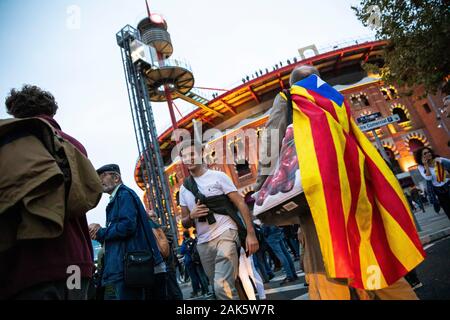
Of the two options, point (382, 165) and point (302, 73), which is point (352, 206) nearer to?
point (382, 165)

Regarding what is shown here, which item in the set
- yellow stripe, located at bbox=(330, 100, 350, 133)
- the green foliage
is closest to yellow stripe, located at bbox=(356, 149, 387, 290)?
yellow stripe, located at bbox=(330, 100, 350, 133)

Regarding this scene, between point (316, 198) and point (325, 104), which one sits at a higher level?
point (325, 104)

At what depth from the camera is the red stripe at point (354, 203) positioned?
4.95 feet

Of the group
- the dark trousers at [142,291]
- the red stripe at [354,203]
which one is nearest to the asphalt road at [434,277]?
the red stripe at [354,203]

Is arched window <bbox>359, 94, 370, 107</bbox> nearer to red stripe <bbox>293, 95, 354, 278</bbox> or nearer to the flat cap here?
the flat cap

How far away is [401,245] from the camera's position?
1.54 meters

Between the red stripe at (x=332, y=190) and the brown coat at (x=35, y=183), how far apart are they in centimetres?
133

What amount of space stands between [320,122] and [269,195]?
53 cm

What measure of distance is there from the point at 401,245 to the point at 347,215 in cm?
35

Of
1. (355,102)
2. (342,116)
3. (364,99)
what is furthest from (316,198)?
(364,99)

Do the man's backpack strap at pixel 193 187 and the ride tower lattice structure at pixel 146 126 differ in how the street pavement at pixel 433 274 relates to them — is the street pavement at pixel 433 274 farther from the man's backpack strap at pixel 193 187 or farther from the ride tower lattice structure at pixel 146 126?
the ride tower lattice structure at pixel 146 126

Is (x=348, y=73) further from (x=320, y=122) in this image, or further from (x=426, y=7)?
(x=320, y=122)

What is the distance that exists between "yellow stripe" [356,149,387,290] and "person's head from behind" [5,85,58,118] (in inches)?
82.3
